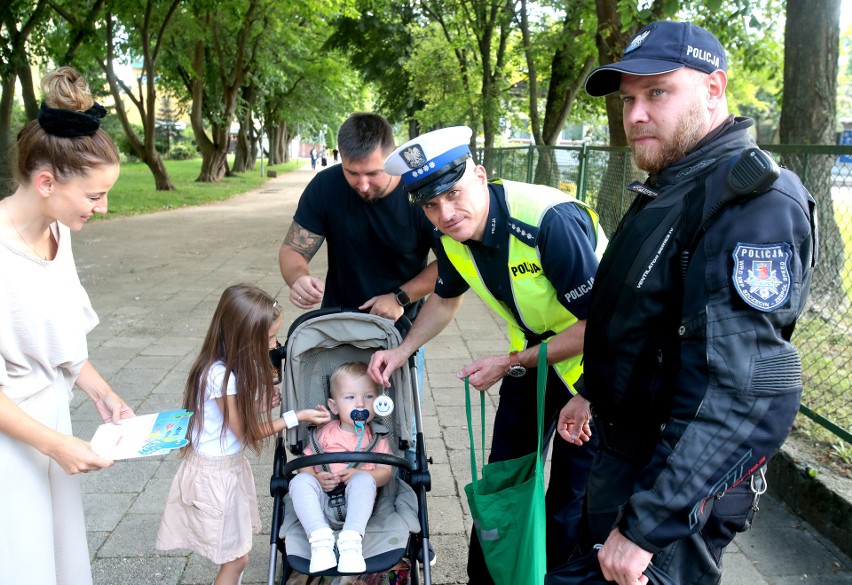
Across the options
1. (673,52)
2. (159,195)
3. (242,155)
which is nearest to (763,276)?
(673,52)

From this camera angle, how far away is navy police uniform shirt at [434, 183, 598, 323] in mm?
Answer: 2363

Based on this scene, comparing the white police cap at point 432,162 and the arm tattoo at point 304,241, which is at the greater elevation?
the white police cap at point 432,162

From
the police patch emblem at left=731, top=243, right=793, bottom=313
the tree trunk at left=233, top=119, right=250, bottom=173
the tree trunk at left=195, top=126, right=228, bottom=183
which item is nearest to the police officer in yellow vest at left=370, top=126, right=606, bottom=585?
the police patch emblem at left=731, top=243, right=793, bottom=313

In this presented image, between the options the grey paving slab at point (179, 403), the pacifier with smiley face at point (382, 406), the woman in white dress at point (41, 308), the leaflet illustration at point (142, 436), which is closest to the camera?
the woman in white dress at point (41, 308)

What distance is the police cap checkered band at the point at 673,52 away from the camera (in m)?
1.75

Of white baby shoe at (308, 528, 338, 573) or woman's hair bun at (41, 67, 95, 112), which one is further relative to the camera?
white baby shoe at (308, 528, 338, 573)

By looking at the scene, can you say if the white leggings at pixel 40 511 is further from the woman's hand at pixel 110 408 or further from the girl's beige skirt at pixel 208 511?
the girl's beige skirt at pixel 208 511

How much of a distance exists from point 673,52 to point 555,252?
0.81 m

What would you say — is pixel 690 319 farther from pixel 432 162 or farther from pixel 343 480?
pixel 343 480

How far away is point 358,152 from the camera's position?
324cm

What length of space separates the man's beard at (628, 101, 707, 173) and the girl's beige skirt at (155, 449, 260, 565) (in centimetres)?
188

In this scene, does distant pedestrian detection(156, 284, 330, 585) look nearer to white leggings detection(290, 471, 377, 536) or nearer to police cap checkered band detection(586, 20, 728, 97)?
white leggings detection(290, 471, 377, 536)

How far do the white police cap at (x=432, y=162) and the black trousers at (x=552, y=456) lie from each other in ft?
2.85

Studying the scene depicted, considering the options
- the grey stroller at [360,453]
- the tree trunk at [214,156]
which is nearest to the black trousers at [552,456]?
the grey stroller at [360,453]
